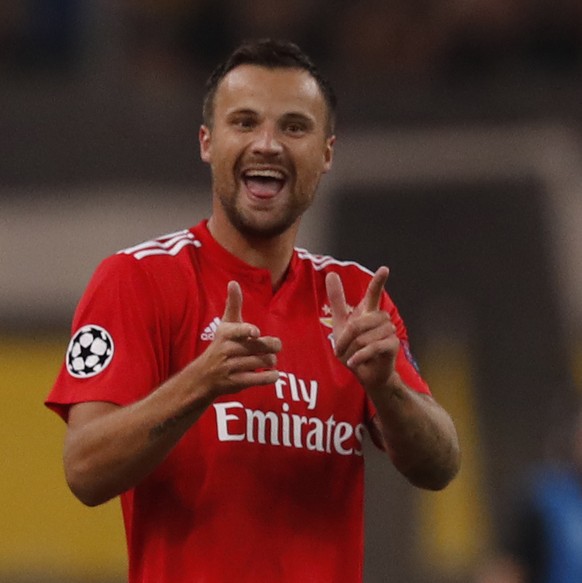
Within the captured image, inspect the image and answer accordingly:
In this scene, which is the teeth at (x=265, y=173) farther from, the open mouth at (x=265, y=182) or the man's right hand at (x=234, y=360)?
the man's right hand at (x=234, y=360)

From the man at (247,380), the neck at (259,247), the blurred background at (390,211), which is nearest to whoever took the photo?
the man at (247,380)

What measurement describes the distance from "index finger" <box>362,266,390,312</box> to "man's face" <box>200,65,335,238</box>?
0.56 metres

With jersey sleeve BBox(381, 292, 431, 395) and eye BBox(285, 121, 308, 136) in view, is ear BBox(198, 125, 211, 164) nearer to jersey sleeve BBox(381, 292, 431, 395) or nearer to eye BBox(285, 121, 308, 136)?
eye BBox(285, 121, 308, 136)

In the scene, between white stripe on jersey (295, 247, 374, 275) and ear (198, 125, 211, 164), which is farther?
white stripe on jersey (295, 247, 374, 275)

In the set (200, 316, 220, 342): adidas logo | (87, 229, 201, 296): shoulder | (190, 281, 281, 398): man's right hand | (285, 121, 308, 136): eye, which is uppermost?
(285, 121, 308, 136): eye

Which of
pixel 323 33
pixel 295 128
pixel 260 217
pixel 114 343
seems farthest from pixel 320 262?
pixel 323 33

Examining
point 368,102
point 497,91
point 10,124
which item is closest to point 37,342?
point 10,124

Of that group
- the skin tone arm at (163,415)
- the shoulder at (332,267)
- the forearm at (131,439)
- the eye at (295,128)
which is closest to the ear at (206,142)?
the eye at (295,128)

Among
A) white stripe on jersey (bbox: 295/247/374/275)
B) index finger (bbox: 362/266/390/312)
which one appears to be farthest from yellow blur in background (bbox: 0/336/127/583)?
index finger (bbox: 362/266/390/312)

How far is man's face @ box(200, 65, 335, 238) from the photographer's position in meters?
4.25

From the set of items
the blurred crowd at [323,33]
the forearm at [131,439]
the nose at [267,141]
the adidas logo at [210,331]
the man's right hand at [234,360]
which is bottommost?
the forearm at [131,439]

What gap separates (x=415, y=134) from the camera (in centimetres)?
1005

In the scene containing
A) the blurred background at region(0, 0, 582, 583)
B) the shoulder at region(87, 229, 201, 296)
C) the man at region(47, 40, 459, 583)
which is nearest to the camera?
the man at region(47, 40, 459, 583)

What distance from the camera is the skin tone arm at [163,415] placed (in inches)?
144
